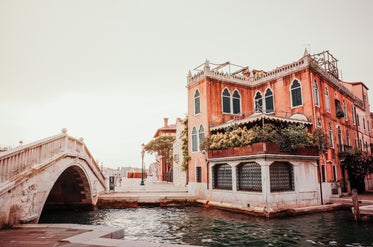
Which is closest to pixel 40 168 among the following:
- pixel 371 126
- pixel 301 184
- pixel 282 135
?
pixel 282 135

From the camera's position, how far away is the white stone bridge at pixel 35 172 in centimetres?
827

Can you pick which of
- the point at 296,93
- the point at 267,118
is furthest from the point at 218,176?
the point at 296,93

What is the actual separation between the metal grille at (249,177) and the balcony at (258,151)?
128cm

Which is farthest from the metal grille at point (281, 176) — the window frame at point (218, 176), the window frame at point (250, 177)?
the window frame at point (218, 176)

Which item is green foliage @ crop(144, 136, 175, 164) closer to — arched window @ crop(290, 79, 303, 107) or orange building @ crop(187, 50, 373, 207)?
orange building @ crop(187, 50, 373, 207)

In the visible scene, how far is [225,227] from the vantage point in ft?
40.7

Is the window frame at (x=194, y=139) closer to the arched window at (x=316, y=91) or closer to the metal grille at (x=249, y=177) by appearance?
the metal grille at (x=249, y=177)

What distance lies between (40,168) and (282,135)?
13.2 metres

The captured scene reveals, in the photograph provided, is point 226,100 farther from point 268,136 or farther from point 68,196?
point 68,196

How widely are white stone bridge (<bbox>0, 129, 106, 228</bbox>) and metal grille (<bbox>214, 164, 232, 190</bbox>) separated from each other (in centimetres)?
907

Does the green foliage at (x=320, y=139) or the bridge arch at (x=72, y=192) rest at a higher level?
the green foliage at (x=320, y=139)

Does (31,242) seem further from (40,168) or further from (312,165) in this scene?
(312,165)

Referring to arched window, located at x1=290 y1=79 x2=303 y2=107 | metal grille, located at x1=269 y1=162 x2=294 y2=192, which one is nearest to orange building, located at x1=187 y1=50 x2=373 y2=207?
arched window, located at x1=290 y1=79 x2=303 y2=107

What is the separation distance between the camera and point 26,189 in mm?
9281
